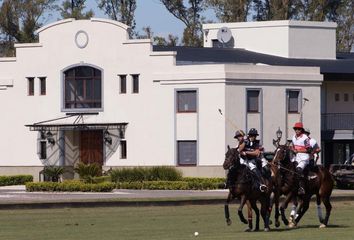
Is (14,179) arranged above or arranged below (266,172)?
below

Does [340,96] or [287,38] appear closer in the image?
[340,96]

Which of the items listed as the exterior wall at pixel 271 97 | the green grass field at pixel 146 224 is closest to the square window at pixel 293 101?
the exterior wall at pixel 271 97

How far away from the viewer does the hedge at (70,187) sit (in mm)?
56375

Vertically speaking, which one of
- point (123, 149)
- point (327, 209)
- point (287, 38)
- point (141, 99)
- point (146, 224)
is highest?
point (287, 38)

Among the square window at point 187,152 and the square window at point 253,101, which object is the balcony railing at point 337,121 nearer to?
the square window at point 253,101

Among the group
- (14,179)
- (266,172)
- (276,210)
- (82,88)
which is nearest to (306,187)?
(276,210)

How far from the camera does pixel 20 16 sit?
99.2 meters

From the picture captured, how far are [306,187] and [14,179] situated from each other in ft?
119

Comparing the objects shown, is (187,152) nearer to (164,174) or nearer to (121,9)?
(164,174)

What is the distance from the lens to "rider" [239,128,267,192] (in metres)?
30.0

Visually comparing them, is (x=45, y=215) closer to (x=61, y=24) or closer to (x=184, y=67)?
(x=184, y=67)

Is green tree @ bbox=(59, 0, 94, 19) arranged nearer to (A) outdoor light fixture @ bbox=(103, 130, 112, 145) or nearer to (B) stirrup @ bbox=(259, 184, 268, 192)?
(A) outdoor light fixture @ bbox=(103, 130, 112, 145)

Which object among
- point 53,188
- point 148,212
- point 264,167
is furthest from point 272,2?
point 264,167

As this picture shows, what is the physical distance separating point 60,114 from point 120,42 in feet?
17.6
